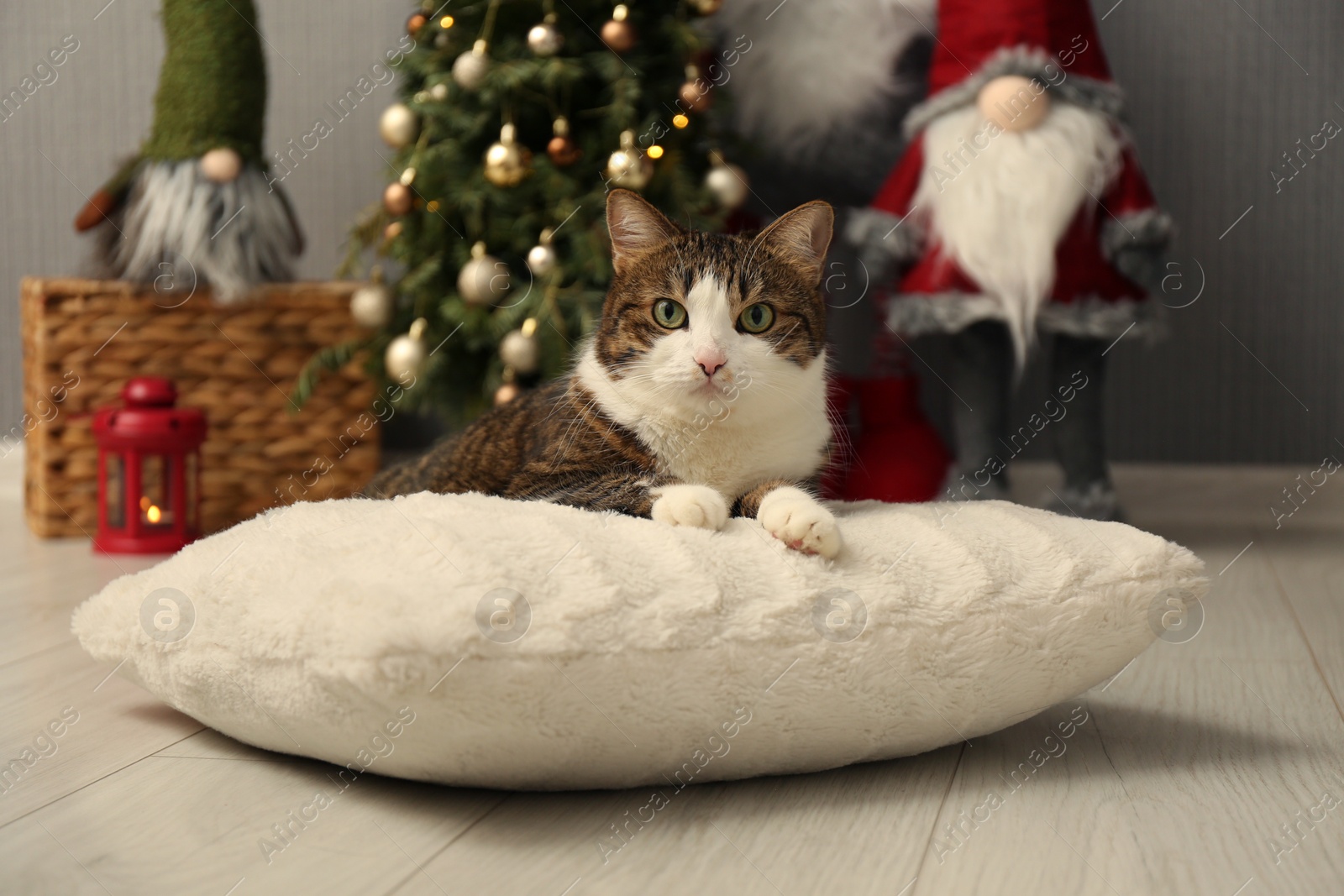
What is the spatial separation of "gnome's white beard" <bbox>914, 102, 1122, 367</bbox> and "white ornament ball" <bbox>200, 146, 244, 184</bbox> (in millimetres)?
1219

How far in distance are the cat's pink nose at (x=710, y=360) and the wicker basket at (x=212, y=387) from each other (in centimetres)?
120

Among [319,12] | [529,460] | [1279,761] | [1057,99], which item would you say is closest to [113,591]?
[529,460]

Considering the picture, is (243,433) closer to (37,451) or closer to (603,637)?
(37,451)

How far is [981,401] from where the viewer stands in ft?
6.64

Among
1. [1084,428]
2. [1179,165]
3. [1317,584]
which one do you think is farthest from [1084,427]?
[1179,165]

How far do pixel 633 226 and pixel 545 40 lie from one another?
0.79m

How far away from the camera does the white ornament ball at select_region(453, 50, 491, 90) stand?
6.03ft

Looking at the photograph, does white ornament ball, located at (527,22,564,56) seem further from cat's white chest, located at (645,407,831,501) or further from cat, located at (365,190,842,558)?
cat's white chest, located at (645,407,831,501)

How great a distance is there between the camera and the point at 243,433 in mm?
2158

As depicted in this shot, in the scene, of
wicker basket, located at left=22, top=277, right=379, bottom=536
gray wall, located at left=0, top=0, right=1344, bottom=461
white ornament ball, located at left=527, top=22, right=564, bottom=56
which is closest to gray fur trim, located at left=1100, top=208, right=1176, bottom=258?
gray wall, located at left=0, top=0, right=1344, bottom=461

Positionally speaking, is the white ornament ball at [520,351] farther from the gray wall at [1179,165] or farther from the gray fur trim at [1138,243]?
the gray fur trim at [1138,243]

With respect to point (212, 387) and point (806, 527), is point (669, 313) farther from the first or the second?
point (212, 387)

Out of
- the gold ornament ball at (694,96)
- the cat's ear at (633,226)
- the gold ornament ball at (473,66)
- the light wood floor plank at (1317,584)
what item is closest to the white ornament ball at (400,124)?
the gold ornament ball at (473,66)

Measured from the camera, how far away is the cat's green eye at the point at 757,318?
1097 millimetres
